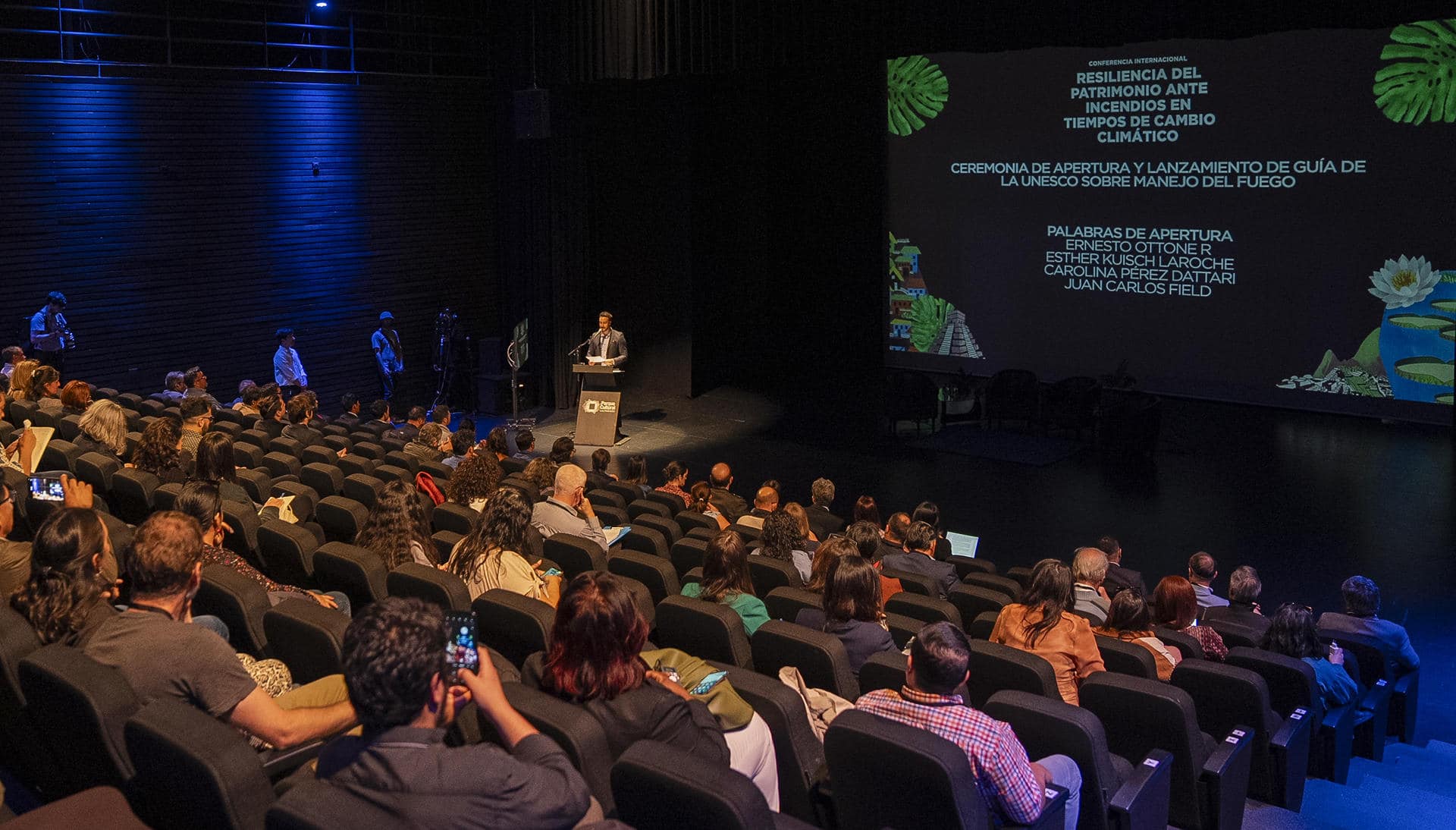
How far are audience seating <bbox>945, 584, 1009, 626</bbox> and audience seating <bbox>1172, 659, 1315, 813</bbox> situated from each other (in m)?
1.14

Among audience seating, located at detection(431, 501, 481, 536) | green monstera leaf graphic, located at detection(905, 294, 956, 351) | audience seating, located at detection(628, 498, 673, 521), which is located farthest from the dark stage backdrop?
audience seating, located at detection(431, 501, 481, 536)

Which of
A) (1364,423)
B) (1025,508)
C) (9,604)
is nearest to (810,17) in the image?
(1025,508)

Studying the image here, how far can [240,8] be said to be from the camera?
507 inches

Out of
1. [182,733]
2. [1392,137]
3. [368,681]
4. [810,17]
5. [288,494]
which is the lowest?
[288,494]

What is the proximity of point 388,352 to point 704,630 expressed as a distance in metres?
10.6

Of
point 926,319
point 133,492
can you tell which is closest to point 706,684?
point 133,492

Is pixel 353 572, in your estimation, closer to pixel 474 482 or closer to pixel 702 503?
pixel 474 482

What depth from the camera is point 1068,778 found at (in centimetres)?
324

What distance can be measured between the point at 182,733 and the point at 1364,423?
12.9m

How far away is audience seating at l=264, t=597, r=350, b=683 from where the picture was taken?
10.9ft

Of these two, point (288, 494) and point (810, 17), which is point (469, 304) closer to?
point (810, 17)

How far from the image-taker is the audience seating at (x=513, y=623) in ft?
12.1

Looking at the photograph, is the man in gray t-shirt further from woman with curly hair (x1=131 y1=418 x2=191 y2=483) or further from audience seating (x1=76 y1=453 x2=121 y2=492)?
audience seating (x1=76 y1=453 x2=121 y2=492)

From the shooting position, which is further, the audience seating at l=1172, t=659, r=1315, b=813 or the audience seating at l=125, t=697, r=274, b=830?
the audience seating at l=1172, t=659, r=1315, b=813
